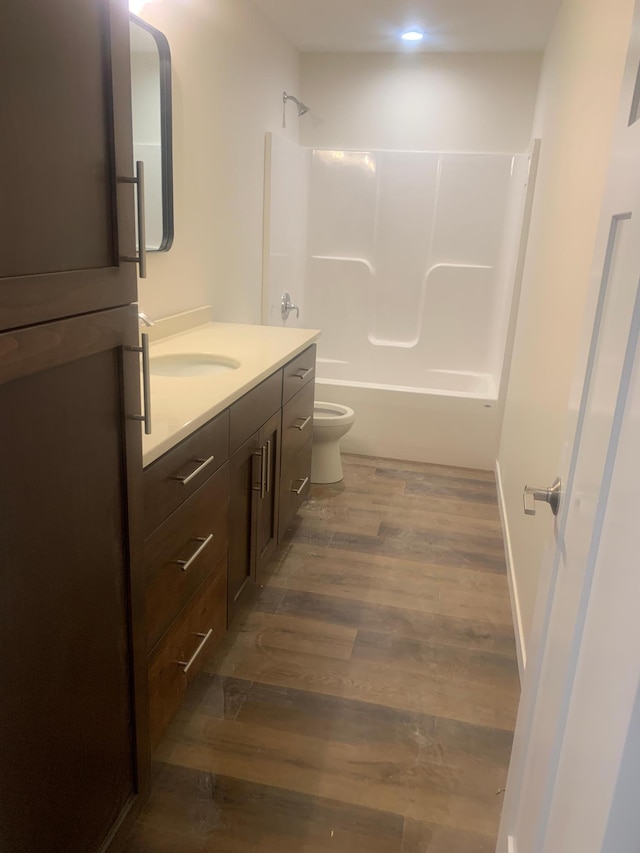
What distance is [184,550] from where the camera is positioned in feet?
5.17

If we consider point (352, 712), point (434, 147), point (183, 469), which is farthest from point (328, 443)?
point (434, 147)

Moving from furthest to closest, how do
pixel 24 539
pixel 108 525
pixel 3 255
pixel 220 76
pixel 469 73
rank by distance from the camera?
1. pixel 469 73
2. pixel 220 76
3. pixel 108 525
4. pixel 24 539
5. pixel 3 255

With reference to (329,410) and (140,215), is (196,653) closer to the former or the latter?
(140,215)

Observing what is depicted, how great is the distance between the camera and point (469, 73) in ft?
12.5

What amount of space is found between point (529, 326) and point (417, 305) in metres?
1.50

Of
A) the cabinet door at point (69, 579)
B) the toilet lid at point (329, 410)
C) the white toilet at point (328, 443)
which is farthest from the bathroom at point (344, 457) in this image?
the toilet lid at point (329, 410)

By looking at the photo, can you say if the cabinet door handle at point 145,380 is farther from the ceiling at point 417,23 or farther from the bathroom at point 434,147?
the ceiling at point 417,23

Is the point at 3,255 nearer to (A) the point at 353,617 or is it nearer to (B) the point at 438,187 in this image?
(A) the point at 353,617

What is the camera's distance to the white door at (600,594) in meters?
0.62

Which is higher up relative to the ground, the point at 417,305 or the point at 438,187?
the point at 438,187

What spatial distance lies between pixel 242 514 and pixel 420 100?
3108 mm

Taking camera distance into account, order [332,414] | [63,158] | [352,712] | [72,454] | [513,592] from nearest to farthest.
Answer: [63,158] < [72,454] < [352,712] < [513,592] < [332,414]

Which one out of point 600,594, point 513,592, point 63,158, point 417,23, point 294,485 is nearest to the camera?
point 600,594

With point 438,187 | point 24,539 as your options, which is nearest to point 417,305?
point 438,187
